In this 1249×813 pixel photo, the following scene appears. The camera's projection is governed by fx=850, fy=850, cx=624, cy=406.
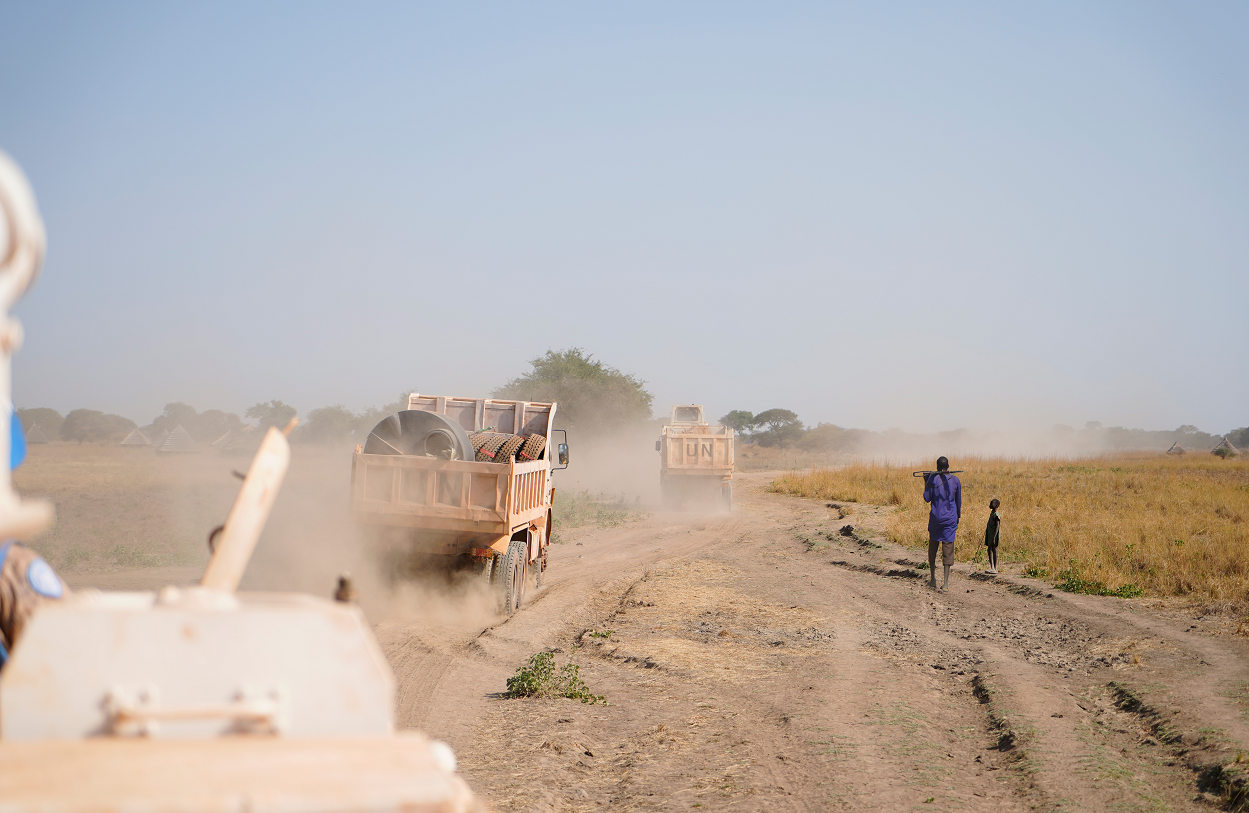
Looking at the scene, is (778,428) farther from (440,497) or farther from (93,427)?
(440,497)

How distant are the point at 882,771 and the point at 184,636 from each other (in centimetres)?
510

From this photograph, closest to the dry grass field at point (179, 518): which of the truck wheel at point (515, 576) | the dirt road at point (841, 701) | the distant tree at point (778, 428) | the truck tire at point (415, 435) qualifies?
the truck tire at point (415, 435)

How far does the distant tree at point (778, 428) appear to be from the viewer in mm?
110062

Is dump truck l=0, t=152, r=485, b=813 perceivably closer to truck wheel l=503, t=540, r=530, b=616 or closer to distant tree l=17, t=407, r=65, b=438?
truck wheel l=503, t=540, r=530, b=616

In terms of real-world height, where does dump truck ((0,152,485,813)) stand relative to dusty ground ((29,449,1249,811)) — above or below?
above

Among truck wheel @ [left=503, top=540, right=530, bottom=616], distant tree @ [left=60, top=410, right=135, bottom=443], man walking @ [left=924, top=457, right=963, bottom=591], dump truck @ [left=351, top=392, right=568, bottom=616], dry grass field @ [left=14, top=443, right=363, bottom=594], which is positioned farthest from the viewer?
distant tree @ [left=60, top=410, right=135, bottom=443]

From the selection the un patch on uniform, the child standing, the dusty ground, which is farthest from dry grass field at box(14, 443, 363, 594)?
the child standing

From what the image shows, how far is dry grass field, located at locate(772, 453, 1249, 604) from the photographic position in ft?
40.2

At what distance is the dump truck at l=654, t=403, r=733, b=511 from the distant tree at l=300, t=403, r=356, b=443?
2397cm

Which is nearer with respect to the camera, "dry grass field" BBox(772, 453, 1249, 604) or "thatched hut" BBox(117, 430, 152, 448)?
"dry grass field" BBox(772, 453, 1249, 604)

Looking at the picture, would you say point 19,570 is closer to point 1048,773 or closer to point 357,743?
point 357,743

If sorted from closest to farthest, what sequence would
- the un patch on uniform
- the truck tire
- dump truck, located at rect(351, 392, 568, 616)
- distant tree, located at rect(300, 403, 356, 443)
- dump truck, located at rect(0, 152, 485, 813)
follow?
dump truck, located at rect(0, 152, 485, 813), the un patch on uniform, dump truck, located at rect(351, 392, 568, 616), the truck tire, distant tree, located at rect(300, 403, 356, 443)

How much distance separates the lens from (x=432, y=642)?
923 cm

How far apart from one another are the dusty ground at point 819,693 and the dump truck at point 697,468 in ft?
41.0
